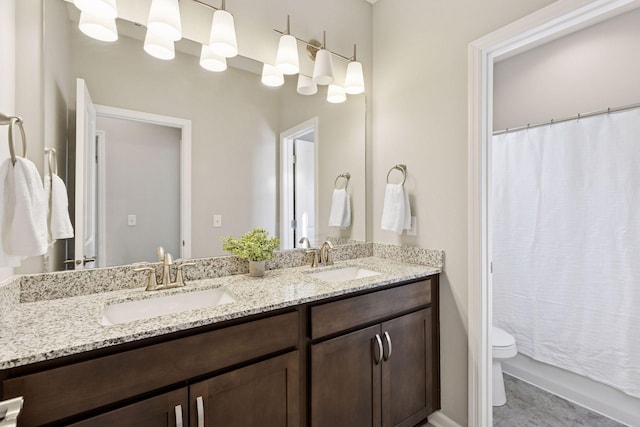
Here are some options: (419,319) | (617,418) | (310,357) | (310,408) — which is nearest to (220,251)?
(310,357)

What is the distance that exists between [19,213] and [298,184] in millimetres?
1316

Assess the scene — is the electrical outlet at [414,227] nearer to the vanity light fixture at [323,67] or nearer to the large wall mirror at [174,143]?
the large wall mirror at [174,143]

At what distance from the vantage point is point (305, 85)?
194 centimetres

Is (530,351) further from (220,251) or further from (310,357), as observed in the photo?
(220,251)

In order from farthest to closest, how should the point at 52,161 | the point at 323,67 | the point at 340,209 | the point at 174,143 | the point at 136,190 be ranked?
the point at 340,209 < the point at 323,67 < the point at 174,143 < the point at 136,190 < the point at 52,161

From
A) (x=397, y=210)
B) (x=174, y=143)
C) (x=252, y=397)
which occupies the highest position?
(x=174, y=143)

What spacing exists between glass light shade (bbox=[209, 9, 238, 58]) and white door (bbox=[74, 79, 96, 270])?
1.93 feet

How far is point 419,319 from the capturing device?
5.52 ft

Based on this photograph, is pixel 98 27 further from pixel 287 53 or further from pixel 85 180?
pixel 287 53

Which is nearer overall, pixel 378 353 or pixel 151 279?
pixel 151 279

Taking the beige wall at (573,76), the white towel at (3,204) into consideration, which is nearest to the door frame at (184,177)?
the white towel at (3,204)

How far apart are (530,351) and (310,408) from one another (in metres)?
1.91

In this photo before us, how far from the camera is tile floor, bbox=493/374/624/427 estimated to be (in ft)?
6.03

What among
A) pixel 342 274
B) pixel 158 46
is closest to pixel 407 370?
pixel 342 274
